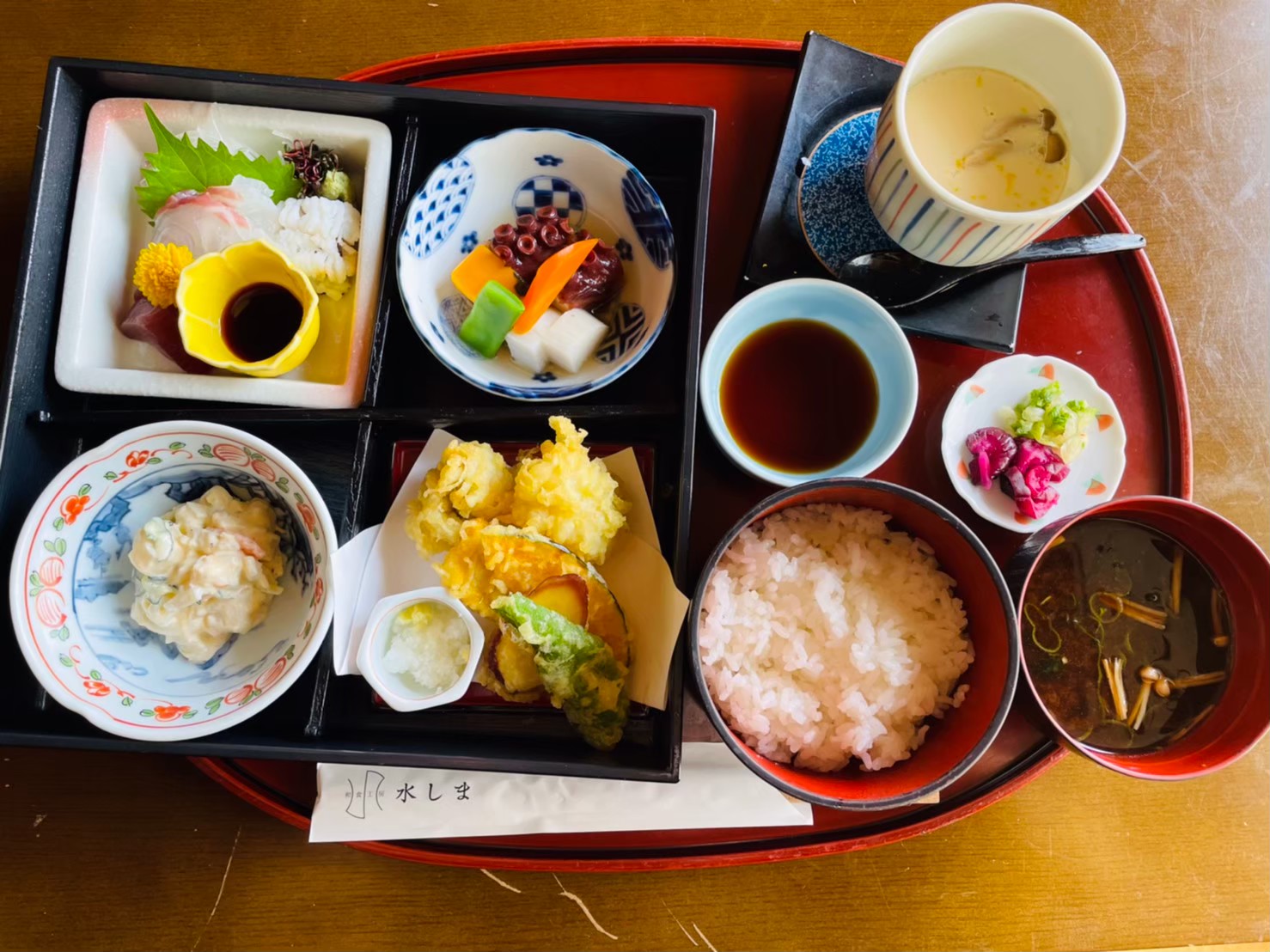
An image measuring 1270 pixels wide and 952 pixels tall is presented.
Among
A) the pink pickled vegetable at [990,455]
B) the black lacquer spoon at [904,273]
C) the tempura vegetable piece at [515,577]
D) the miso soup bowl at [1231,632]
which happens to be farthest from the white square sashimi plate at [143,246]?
the miso soup bowl at [1231,632]

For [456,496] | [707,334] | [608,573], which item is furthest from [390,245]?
[608,573]

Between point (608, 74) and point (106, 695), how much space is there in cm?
148

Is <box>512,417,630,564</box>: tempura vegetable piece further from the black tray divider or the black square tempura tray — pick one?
the black tray divider

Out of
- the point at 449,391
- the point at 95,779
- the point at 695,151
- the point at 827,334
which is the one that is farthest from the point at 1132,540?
the point at 95,779

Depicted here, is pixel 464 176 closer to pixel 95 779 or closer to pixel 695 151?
pixel 695 151

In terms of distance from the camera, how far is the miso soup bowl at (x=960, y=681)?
1150 millimetres

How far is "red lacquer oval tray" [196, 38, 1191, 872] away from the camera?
1.49 m

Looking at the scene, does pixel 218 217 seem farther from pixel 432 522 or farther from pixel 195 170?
pixel 432 522

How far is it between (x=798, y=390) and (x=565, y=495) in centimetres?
56

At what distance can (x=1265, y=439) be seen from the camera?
169 cm

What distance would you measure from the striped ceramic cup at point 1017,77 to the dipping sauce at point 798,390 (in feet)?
0.81

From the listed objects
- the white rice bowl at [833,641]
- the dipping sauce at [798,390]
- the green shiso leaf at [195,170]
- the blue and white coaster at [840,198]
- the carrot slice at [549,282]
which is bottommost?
the white rice bowl at [833,641]

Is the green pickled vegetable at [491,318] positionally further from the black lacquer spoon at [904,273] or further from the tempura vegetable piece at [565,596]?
the black lacquer spoon at [904,273]

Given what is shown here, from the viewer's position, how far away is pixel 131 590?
1.41 metres
